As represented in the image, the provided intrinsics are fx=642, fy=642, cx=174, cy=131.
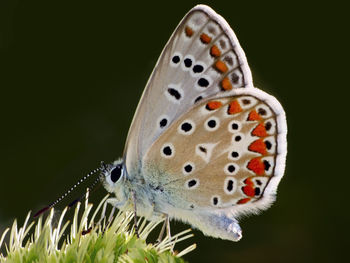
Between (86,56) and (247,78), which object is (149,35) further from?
(247,78)

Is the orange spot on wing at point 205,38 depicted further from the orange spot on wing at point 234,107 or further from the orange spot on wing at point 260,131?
the orange spot on wing at point 260,131

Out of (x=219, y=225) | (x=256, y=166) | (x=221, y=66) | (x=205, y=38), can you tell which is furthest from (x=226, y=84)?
(x=219, y=225)

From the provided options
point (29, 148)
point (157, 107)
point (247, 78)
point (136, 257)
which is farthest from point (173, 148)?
point (29, 148)

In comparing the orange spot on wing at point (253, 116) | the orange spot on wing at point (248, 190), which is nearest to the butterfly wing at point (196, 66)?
the orange spot on wing at point (253, 116)

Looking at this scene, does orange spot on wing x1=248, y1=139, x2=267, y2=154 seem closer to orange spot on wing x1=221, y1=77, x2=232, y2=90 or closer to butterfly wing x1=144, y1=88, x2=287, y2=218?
butterfly wing x1=144, y1=88, x2=287, y2=218

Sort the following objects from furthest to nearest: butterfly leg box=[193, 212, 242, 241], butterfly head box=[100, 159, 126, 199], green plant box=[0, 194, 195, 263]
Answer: butterfly head box=[100, 159, 126, 199], butterfly leg box=[193, 212, 242, 241], green plant box=[0, 194, 195, 263]

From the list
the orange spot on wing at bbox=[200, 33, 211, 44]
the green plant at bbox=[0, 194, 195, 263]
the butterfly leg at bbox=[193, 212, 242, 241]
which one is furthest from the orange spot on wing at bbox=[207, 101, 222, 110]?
the green plant at bbox=[0, 194, 195, 263]

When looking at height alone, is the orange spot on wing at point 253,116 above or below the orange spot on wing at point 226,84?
below

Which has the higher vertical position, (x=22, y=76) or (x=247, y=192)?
(x=22, y=76)

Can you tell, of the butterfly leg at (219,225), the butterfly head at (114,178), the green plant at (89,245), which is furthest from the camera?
the butterfly head at (114,178)
